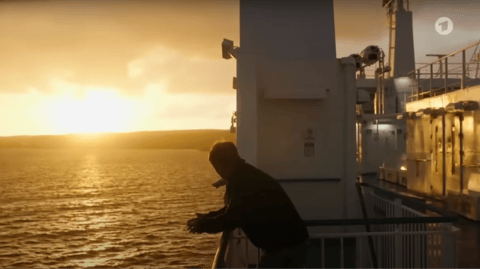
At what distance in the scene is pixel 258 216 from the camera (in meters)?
3.42

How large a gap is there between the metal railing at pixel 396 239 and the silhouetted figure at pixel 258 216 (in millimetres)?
414

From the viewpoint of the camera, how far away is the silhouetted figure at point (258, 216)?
3.40 metres

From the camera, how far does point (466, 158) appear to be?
45.2ft

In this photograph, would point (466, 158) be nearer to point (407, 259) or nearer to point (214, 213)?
point (407, 259)

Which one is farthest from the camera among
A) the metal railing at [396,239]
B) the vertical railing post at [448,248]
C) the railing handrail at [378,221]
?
the vertical railing post at [448,248]

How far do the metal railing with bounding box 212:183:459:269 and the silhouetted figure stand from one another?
414 millimetres

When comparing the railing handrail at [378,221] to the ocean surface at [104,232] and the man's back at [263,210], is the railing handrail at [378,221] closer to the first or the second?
the man's back at [263,210]

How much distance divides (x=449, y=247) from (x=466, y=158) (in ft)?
32.1

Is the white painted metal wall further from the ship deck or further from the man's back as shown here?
the man's back

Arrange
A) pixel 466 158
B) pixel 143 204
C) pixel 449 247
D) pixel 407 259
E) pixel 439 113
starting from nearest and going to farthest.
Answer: pixel 449 247 < pixel 407 259 < pixel 466 158 < pixel 439 113 < pixel 143 204

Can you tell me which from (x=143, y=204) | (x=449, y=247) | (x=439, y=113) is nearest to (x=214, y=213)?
(x=449, y=247)

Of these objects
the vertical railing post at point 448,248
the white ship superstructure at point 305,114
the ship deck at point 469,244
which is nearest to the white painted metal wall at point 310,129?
the white ship superstructure at point 305,114

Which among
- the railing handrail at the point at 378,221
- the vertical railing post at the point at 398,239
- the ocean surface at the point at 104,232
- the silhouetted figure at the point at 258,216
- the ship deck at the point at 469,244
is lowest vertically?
the ocean surface at the point at 104,232

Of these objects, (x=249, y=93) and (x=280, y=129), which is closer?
(x=249, y=93)
